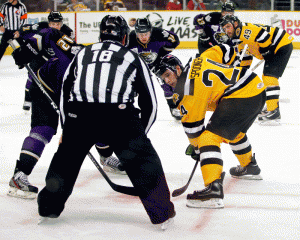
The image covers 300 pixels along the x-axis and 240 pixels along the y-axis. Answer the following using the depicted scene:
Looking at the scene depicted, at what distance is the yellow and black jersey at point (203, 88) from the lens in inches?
108

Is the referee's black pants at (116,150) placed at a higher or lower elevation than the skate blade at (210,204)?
higher

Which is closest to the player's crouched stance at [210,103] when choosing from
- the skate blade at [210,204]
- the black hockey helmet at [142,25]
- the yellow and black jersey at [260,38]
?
the skate blade at [210,204]

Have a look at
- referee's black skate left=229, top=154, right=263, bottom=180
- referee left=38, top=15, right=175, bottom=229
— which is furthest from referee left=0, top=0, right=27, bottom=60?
referee left=38, top=15, right=175, bottom=229

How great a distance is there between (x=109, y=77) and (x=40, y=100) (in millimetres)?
755

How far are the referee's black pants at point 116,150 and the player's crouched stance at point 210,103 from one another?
37 centimetres

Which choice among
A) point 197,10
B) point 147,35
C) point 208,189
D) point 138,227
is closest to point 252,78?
point 208,189

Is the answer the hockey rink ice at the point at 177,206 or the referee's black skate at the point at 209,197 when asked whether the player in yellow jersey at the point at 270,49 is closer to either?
the hockey rink ice at the point at 177,206

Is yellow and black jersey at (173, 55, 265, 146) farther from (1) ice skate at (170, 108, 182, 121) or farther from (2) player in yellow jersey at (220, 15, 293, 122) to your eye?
(1) ice skate at (170, 108, 182, 121)

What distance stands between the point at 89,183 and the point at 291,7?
9.30 metres

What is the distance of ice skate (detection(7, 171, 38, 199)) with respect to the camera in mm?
2900

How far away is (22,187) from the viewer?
9.50ft

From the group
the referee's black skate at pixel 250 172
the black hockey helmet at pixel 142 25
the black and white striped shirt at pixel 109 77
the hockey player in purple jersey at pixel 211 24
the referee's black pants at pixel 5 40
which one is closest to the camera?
the black and white striped shirt at pixel 109 77

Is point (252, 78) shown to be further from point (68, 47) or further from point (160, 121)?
point (160, 121)

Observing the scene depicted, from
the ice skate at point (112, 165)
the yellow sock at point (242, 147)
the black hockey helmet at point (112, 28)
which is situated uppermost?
the black hockey helmet at point (112, 28)
